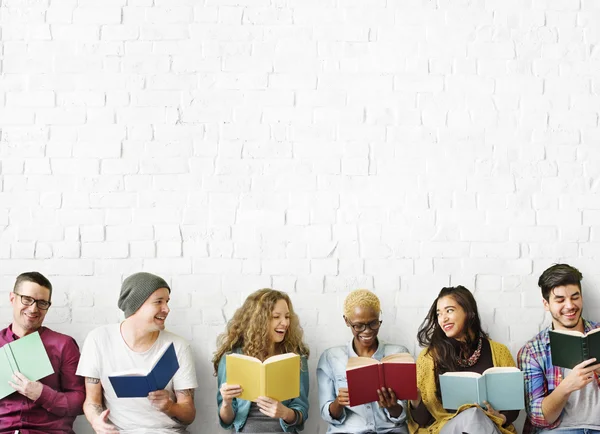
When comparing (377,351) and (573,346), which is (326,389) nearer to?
(377,351)

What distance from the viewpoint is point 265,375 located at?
3354mm

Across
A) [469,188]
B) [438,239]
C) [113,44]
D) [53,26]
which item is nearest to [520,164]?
[469,188]

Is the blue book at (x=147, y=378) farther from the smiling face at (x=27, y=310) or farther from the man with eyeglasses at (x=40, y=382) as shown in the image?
the smiling face at (x=27, y=310)

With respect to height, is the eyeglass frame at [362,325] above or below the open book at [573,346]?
above

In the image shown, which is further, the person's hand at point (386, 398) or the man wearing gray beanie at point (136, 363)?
the man wearing gray beanie at point (136, 363)

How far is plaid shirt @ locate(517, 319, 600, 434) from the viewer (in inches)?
145

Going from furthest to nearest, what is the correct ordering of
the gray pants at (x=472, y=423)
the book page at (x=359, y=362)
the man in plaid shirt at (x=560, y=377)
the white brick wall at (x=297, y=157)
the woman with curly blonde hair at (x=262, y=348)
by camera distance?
the white brick wall at (x=297, y=157), the woman with curly blonde hair at (x=262, y=348), the man in plaid shirt at (x=560, y=377), the book page at (x=359, y=362), the gray pants at (x=472, y=423)

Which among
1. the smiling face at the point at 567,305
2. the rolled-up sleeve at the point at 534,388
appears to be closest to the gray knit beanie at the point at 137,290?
the rolled-up sleeve at the point at 534,388

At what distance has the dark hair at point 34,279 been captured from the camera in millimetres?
3773

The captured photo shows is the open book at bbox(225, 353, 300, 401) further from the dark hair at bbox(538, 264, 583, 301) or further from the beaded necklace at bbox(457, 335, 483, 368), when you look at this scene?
the dark hair at bbox(538, 264, 583, 301)

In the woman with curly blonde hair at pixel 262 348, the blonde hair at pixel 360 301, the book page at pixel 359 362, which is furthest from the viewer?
the blonde hair at pixel 360 301

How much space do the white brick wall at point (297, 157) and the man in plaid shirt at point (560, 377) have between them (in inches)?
11.4

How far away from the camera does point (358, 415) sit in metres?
3.77

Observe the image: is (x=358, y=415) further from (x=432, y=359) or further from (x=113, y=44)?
(x=113, y=44)
